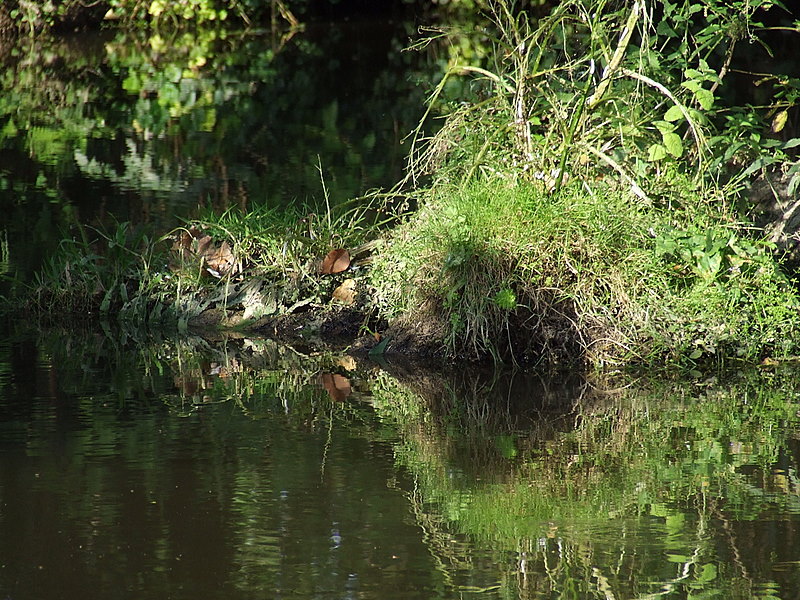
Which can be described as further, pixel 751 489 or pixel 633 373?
pixel 633 373

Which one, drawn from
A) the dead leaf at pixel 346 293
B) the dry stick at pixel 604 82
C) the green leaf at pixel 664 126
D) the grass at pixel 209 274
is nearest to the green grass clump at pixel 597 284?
the dry stick at pixel 604 82

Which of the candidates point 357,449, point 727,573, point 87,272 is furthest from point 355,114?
point 727,573

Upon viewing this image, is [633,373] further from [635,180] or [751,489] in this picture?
[751,489]

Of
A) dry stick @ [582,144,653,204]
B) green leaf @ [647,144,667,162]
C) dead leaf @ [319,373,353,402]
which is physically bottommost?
dead leaf @ [319,373,353,402]

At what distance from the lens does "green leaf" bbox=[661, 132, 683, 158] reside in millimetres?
5591

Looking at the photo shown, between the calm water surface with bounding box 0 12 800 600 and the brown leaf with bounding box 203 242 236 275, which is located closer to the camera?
the calm water surface with bounding box 0 12 800 600

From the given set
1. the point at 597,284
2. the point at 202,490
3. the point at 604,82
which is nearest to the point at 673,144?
the point at 604,82

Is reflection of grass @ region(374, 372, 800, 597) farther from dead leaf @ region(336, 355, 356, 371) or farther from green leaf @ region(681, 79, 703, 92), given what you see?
green leaf @ region(681, 79, 703, 92)

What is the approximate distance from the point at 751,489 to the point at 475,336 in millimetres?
1862

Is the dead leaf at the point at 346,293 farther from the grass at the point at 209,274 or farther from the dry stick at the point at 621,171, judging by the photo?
the dry stick at the point at 621,171

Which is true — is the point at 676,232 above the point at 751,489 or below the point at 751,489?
above

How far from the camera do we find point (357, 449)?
15.1 ft

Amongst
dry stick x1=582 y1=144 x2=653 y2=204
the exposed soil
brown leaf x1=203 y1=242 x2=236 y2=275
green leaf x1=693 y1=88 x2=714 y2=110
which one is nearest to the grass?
brown leaf x1=203 y1=242 x2=236 y2=275

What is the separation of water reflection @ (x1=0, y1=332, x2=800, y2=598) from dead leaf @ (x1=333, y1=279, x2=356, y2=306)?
59 centimetres
